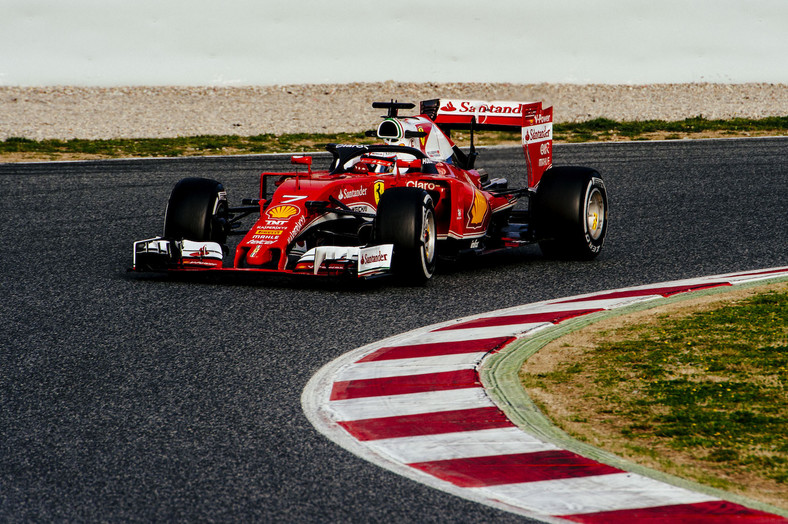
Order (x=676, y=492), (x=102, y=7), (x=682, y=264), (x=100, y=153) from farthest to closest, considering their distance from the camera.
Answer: (x=102, y=7)
(x=100, y=153)
(x=682, y=264)
(x=676, y=492)

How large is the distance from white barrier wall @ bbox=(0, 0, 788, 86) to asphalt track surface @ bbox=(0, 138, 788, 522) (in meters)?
11.6

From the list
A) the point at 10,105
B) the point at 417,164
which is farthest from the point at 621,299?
the point at 10,105

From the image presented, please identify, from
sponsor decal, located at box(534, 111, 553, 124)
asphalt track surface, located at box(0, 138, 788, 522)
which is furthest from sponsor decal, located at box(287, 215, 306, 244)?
sponsor decal, located at box(534, 111, 553, 124)

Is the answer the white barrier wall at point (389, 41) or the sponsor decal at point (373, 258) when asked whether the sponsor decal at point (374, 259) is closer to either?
the sponsor decal at point (373, 258)

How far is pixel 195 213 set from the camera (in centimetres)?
841

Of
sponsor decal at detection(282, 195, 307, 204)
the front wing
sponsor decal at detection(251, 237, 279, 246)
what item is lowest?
the front wing

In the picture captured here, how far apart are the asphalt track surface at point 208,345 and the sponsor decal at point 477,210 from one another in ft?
1.32

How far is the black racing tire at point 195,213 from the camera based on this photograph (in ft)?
27.6

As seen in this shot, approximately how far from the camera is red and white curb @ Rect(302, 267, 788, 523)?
3.56 meters

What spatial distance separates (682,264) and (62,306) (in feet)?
16.3

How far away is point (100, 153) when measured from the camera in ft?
59.4

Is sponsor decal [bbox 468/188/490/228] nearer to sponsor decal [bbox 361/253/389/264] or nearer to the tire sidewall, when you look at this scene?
the tire sidewall

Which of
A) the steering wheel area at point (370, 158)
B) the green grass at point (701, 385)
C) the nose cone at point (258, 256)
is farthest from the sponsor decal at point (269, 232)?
the green grass at point (701, 385)

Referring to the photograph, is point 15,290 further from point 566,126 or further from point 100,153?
point 566,126
